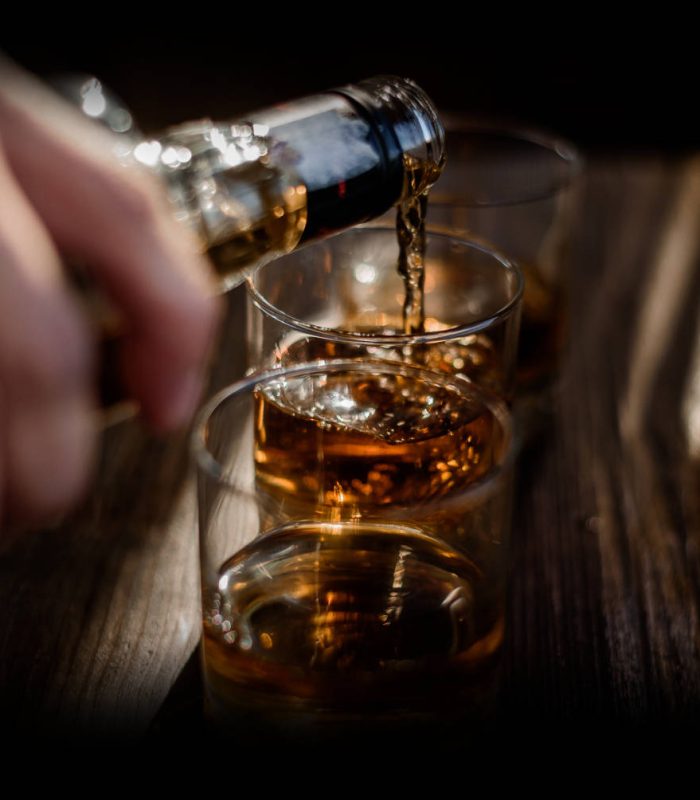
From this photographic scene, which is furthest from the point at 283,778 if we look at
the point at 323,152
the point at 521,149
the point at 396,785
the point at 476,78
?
the point at 476,78

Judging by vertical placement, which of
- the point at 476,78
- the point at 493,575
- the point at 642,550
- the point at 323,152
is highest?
the point at 323,152

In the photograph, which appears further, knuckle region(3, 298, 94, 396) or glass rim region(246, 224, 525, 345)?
glass rim region(246, 224, 525, 345)

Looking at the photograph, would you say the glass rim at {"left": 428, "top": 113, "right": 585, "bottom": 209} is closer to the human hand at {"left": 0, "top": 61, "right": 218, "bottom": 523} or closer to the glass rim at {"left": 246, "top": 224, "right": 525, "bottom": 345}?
the glass rim at {"left": 246, "top": 224, "right": 525, "bottom": 345}

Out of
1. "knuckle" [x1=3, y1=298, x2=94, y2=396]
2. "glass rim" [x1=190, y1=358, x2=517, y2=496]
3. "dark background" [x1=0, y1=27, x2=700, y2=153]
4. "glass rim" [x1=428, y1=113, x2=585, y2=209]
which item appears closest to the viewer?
"knuckle" [x1=3, y1=298, x2=94, y2=396]

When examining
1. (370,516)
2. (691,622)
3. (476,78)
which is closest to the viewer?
(370,516)

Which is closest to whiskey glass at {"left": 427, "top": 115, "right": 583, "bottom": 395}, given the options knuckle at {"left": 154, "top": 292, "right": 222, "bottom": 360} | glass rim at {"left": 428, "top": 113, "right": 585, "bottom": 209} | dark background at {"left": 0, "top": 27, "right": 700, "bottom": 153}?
glass rim at {"left": 428, "top": 113, "right": 585, "bottom": 209}

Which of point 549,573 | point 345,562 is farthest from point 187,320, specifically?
point 549,573

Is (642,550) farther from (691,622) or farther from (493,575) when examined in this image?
(493,575)

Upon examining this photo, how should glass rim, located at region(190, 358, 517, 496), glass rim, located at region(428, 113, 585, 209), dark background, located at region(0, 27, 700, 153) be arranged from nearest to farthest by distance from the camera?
glass rim, located at region(190, 358, 517, 496)
glass rim, located at region(428, 113, 585, 209)
dark background, located at region(0, 27, 700, 153)
